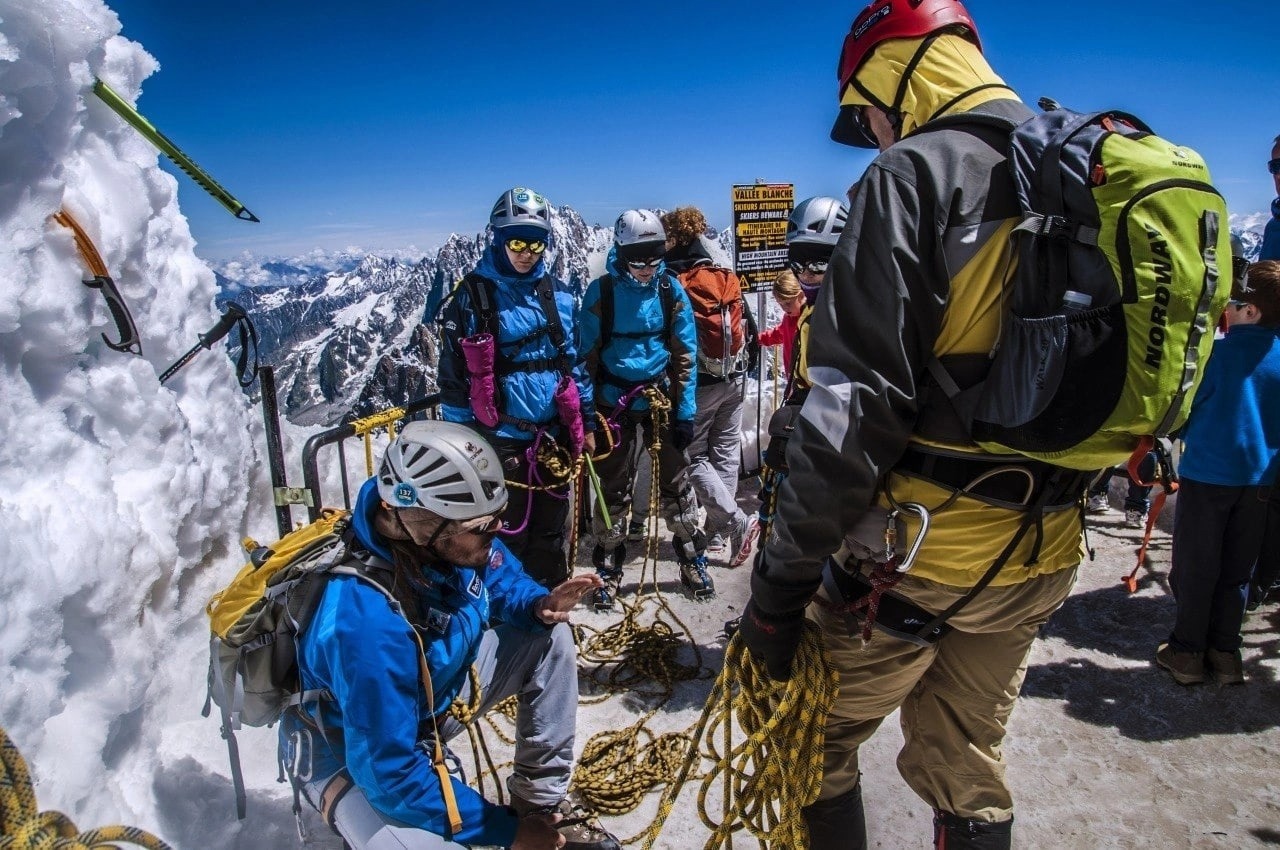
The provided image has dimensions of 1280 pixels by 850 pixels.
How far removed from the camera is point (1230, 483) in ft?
13.1

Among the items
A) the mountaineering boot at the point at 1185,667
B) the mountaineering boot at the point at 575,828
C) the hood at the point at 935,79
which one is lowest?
the mountaineering boot at the point at 575,828

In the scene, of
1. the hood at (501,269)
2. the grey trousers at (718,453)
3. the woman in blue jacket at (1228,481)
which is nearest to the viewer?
the woman in blue jacket at (1228,481)

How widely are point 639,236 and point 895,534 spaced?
143 inches

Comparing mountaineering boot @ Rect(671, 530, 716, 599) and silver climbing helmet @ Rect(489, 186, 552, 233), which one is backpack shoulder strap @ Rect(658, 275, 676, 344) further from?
mountaineering boot @ Rect(671, 530, 716, 599)

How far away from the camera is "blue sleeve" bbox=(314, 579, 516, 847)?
2.28 metres

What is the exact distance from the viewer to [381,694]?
2.29 m

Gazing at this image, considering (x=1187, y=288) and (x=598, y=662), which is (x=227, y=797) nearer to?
(x=598, y=662)

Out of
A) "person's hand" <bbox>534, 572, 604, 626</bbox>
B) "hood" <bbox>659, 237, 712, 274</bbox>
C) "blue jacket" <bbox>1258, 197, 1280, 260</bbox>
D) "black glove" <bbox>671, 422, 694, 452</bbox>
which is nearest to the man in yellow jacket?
"person's hand" <bbox>534, 572, 604, 626</bbox>

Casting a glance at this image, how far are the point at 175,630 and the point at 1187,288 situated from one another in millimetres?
4144

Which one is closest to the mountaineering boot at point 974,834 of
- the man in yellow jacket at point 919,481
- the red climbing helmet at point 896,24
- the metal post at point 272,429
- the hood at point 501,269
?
the man in yellow jacket at point 919,481

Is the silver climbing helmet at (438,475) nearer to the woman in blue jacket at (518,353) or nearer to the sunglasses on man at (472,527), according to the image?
the sunglasses on man at (472,527)

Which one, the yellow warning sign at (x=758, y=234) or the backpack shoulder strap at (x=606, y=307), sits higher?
the yellow warning sign at (x=758, y=234)

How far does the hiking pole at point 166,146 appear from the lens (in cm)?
327

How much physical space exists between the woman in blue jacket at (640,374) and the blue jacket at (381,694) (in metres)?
2.93
